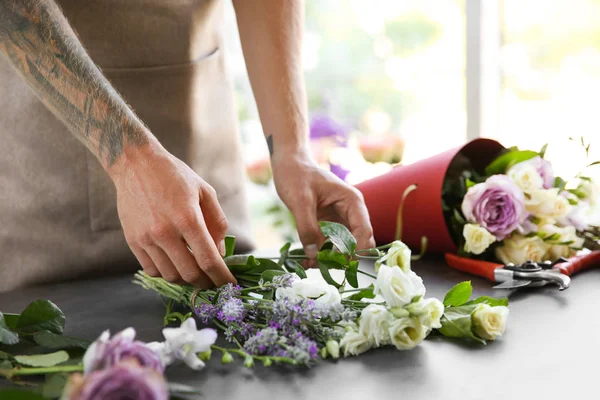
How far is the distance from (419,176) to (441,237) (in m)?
0.12

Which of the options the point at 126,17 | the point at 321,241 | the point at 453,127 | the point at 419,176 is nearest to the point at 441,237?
the point at 419,176

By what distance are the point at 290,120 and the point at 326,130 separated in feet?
2.37

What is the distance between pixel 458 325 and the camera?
0.74 m

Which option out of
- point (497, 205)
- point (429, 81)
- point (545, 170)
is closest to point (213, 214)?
point (497, 205)

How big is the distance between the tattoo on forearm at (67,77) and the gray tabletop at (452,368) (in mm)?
256

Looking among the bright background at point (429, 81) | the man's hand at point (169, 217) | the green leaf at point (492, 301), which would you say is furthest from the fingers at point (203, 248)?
the bright background at point (429, 81)

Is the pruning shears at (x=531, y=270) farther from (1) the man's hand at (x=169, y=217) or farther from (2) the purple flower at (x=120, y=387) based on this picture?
(2) the purple flower at (x=120, y=387)

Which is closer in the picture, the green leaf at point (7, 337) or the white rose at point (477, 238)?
the green leaf at point (7, 337)

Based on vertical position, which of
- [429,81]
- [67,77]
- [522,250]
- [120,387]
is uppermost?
[67,77]

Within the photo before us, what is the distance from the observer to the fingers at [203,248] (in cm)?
82

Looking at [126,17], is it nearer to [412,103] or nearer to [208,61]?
[208,61]

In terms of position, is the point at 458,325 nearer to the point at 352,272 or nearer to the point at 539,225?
the point at 352,272

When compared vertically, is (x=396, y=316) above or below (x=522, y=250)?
above

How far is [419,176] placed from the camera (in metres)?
1.19
